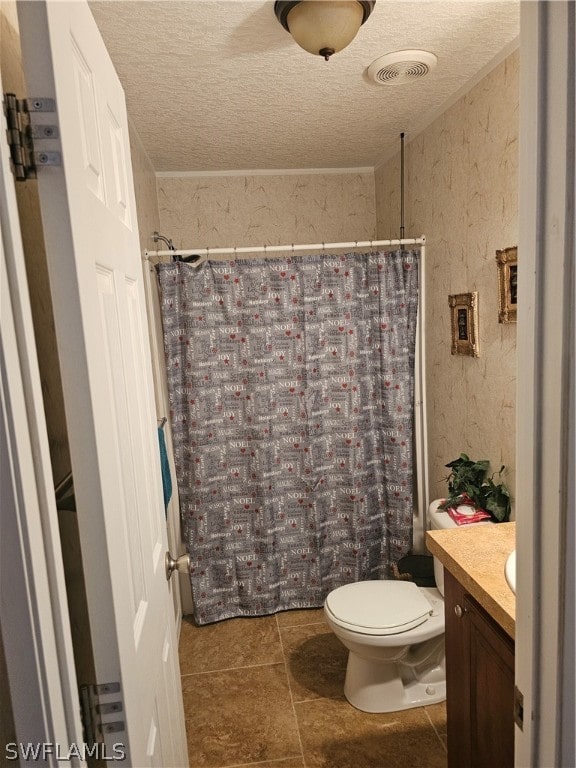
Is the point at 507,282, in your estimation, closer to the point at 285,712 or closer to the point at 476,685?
the point at 476,685

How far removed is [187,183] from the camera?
10.2 ft

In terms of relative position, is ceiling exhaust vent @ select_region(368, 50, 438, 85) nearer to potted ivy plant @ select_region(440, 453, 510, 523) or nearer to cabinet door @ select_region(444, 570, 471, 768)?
potted ivy plant @ select_region(440, 453, 510, 523)

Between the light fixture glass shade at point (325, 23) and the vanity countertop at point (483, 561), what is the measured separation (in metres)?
1.46

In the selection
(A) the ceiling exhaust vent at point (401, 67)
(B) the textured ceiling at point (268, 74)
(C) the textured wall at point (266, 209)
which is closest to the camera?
(B) the textured ceiling at point (268, 74)

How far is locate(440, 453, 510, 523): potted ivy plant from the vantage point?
79.5 inches

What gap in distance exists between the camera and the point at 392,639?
1.93m

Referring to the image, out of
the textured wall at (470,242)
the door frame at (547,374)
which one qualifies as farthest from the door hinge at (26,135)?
the textured wall at (470,242)

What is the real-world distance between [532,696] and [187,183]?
3.03 meters

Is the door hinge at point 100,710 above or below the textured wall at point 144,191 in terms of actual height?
below

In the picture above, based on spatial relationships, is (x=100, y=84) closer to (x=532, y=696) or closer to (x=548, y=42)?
(x=548, y=42)

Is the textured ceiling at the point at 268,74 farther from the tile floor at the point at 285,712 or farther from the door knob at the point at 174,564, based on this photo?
the tile floor at the point at 285,712

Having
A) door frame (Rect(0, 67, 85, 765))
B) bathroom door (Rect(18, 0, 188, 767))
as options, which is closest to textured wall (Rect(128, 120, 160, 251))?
bathroom door (Rect(18, 0, 188, 767))

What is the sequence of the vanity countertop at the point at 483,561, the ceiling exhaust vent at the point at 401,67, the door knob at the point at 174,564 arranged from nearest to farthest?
the vanity countertop at the point at 483,561
the door knob at the point at 174,564
the ceiling exhaust vent at the point at 401,67

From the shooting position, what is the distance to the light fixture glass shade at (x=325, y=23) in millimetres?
1377
